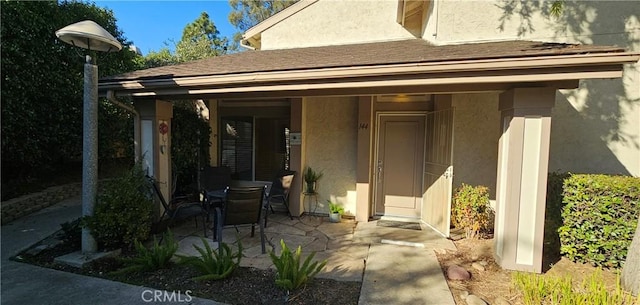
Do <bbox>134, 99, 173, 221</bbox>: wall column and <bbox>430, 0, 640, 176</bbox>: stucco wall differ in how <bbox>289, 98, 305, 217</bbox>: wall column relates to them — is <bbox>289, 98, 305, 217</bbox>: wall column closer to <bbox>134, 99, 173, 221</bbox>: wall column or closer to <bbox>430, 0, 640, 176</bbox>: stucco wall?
<bbox>134, 99, 173, 221</bbox>: wall column

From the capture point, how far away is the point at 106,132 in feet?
27.4

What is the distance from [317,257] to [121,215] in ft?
9.00

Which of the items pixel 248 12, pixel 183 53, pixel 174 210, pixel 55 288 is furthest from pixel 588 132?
pixel 248 12

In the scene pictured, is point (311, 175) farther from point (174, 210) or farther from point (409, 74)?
point (409, 74)

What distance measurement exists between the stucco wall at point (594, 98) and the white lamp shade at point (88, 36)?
6.37 meters

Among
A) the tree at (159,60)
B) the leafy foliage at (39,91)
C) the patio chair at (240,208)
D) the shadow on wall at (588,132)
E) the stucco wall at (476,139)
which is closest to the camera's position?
the patio chair at (240,208)

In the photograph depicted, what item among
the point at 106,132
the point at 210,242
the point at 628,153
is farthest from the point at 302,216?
the point at 106,132

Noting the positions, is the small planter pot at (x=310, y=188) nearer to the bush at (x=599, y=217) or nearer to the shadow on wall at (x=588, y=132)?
the bush at (x=599, y=217)

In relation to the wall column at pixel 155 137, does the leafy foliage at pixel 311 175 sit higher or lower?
lower

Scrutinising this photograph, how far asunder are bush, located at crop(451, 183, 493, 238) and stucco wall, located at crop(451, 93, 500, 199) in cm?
69

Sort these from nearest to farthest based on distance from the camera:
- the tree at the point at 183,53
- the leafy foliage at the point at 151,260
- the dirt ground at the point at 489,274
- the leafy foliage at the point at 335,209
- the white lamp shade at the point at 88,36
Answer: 1. the dirt ground at the point at 489,274
2. the white lamp shade at the point at 88,36
3. the leafy foliage at the point at 151,260
4. the leafy foliage at the point at 335,209
5. the tree at the point at 183,53

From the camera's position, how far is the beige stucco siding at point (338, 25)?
6598 mm

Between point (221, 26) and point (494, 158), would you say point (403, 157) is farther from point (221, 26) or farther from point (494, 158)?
point (221, 26)

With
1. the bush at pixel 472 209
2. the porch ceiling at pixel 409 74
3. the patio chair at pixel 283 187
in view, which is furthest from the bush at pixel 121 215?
the bush at pixel 472 209
